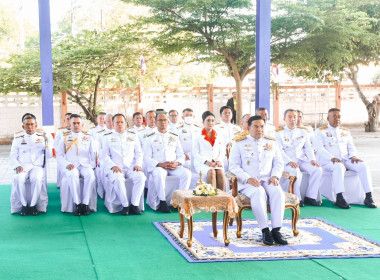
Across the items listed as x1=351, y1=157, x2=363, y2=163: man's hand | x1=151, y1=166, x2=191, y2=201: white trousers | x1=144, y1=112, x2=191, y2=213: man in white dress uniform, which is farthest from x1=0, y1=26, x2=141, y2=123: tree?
x1=351, y1=157, x2=363, y2=163: man's hand

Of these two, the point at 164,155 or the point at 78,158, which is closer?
the point at 78,158

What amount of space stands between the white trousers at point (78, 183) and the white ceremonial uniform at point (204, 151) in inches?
57.1

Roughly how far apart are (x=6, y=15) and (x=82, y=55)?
903 inches

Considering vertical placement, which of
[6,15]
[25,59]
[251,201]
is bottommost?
[251,201]

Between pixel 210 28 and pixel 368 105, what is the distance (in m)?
8.02

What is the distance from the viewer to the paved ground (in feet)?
31.9

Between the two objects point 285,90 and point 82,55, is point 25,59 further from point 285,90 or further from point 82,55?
point 285,90

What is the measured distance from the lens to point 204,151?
7.44 m

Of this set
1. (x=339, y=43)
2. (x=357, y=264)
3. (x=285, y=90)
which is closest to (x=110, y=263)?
(x=357, y=264)

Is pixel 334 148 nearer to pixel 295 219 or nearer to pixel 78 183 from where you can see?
pixel 295 219

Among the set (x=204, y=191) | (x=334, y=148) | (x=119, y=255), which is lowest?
(x=119, y=255)

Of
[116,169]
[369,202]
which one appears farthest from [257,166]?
[369,202]

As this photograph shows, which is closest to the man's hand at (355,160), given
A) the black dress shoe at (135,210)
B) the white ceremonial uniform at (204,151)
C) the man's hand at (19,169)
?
the white ceremonial uniform at (204,151)

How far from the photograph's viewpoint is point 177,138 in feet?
25.2
